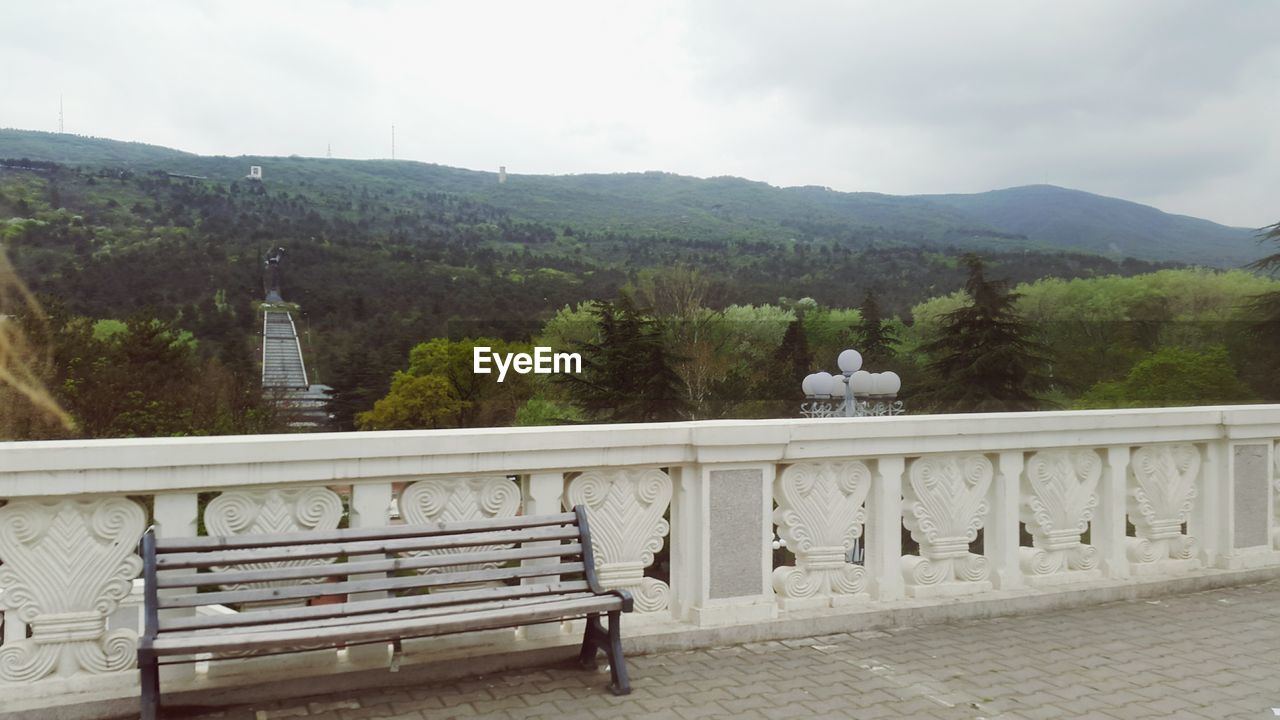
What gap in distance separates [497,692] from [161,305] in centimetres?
8907

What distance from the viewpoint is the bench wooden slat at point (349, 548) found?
3.31 meters

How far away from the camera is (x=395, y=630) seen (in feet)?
10.7

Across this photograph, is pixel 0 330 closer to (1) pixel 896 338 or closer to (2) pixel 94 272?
(2) pixel 94 272

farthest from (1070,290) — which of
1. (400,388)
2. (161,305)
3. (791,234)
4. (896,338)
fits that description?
(161,305)

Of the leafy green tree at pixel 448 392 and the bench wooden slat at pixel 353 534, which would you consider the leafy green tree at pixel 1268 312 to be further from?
the bench wooden slat at pixel 353 534

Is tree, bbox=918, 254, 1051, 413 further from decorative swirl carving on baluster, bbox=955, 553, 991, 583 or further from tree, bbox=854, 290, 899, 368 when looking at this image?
decorative swirl carving on baluster, bbox=955, 553, 991, 583

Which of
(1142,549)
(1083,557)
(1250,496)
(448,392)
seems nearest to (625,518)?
(1083,557)

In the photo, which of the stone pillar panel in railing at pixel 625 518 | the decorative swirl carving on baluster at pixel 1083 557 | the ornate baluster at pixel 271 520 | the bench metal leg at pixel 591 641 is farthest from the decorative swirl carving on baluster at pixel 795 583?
the ornate baluster at pixel 271 520

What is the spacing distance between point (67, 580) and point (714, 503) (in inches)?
101

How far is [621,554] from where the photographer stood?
4.13 m

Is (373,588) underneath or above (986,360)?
underneath

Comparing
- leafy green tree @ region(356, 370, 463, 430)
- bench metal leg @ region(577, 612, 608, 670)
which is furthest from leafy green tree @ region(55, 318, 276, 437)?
bench metal leg @ region(577, 612, 608, 670)
